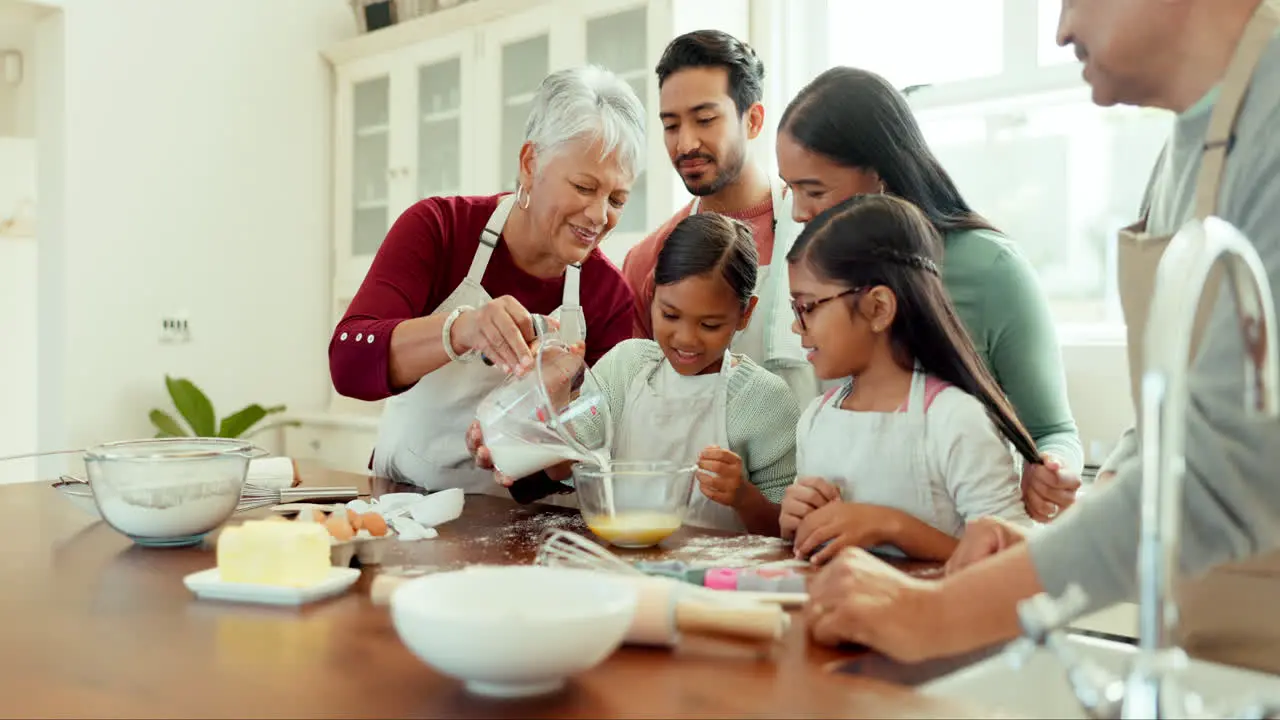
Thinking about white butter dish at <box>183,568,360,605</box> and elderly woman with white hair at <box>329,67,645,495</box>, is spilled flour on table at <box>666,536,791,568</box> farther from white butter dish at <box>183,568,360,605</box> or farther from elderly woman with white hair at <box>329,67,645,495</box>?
elderly woman with white hair at <box>329,67,645,495</box>

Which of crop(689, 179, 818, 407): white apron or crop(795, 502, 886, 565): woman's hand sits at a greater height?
crop(689, 179, 818, 407): white apron

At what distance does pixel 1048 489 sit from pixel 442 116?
10.9 ft

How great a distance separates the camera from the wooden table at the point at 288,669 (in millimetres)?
736

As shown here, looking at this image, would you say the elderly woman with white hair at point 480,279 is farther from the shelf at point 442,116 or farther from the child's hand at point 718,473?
the shelf at point 442,116

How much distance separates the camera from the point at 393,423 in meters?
2.08

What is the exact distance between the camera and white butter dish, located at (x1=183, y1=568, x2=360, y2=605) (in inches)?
39.8

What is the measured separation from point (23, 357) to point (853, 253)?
533cm

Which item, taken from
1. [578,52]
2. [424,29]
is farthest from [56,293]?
[578,52]

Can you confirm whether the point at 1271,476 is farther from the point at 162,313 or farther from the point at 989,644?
the point at 162,313

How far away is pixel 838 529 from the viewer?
1232 mm

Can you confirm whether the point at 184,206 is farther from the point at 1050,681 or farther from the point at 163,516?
the point at 1050,681

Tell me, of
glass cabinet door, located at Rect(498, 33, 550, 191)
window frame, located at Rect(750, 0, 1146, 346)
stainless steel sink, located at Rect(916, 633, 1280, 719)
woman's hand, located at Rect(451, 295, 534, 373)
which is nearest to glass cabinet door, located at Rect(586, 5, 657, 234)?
glass cabinet door, located at Rect(498, 33, 550, 191)

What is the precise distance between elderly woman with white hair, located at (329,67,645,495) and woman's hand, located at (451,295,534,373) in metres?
0.04

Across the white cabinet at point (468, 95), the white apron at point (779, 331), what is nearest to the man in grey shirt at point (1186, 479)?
the white apron at point (779, 331)
